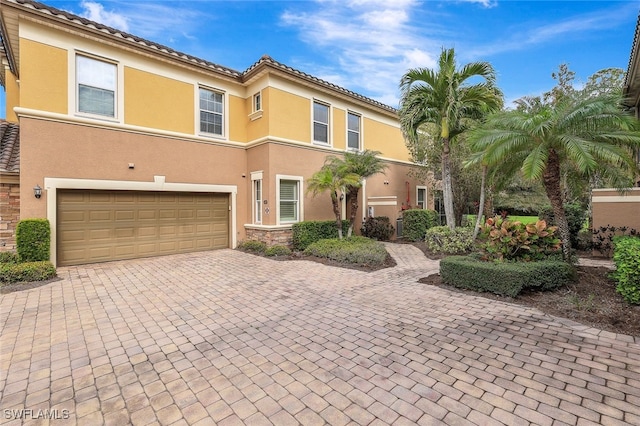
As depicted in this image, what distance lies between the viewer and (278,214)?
448 inches

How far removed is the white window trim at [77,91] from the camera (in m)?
8.60

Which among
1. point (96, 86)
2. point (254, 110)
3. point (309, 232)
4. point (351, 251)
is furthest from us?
point (254, 110)

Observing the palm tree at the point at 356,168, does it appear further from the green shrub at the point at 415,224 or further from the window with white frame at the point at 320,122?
the green shrub at the point at 415,224

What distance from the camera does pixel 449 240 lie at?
10633mm

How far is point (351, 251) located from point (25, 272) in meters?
8.35

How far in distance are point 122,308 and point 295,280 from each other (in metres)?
3.55

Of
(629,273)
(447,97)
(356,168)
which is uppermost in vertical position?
(447,97)

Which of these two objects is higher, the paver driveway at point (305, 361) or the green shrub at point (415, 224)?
the green shrub at point (415, 224)

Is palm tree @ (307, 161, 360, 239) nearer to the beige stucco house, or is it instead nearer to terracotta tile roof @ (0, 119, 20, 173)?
the beige stucco house

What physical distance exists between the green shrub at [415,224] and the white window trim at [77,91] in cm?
1176

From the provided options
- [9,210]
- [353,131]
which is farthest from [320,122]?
[9,210]

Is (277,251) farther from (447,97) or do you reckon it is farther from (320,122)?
(447,97)

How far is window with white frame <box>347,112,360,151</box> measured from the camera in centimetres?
1418

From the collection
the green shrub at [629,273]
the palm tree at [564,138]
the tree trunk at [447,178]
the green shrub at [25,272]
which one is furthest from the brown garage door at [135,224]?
the green shrub at [629,273]
